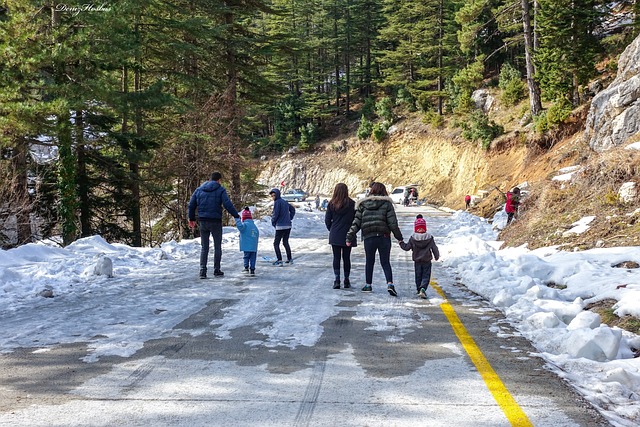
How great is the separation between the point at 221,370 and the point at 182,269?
23.5 feet

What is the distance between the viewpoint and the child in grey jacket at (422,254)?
8.85 m

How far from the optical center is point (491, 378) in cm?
470

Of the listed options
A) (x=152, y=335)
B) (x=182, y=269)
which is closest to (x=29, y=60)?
(x=182, y=269)

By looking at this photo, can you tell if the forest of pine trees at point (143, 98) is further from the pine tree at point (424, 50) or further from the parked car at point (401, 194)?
the pine tree at point (424, 50)

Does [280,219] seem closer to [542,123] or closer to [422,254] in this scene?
[422,254]

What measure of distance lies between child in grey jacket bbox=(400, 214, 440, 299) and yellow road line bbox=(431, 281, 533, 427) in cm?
160

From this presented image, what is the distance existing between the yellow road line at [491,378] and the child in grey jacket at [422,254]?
1604mm

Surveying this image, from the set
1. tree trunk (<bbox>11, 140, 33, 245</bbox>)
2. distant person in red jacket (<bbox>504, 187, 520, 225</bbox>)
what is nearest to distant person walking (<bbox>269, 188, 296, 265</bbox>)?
tree trunk (<bbox>11, 140, 33, 245</bbox>)

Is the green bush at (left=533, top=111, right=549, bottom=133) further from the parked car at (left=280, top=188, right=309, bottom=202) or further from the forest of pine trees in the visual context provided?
the parked car at (left=280, top=188, right=309, bottom=202)

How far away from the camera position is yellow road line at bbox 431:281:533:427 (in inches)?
152

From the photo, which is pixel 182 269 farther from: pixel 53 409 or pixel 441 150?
pixel 441 150

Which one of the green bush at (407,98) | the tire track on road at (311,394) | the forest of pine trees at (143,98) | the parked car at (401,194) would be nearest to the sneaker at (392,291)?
the tire track on road at (311,394)

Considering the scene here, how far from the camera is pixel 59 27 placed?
616 inches

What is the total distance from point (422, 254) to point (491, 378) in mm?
4369
